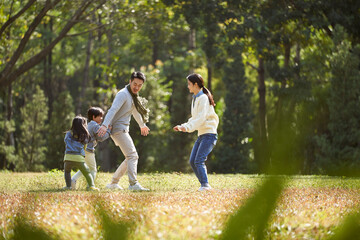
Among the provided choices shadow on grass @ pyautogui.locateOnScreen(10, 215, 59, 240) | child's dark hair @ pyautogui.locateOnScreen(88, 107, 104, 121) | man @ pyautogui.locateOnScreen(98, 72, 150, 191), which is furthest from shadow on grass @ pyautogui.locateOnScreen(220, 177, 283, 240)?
child's dark hair @ pyautogui.locateOnScreen(88, 107, 104, 121)

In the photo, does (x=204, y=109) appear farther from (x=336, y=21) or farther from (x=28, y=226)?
(x=336, y=21)

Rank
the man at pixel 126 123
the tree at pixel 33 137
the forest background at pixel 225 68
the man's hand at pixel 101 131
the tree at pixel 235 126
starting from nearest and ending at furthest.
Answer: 1. the man's hand at pixel 101 131
2. the man at pixel 126 123
3. the forest background at pixel 225 68
4. the tree at pixel 33 137
5. the tree at pixel 235 126

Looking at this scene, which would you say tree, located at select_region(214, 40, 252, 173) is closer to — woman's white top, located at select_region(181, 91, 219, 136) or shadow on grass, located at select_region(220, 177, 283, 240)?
woman's white top, located at select_region(181, 91, 219, 136)

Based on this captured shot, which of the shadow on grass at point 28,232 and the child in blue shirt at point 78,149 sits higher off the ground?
the shadow on grass at point 28,232

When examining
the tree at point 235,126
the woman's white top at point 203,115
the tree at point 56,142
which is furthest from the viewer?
the tree at point 235,126

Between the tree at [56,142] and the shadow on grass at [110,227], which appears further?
the tree at [56,142]

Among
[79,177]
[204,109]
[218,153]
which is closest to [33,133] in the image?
[218,153]

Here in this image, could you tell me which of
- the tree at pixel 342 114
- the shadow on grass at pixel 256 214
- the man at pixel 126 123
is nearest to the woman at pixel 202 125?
the man at pixel 126 123

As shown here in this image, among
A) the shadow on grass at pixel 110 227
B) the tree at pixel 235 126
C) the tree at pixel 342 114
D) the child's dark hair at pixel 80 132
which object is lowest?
the tree at pixel 235 126

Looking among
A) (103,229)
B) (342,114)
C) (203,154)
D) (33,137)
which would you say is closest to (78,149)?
(203,154)

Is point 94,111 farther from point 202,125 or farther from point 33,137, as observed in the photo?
point 33,137

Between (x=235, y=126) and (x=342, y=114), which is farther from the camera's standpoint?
(x=235, y=126)

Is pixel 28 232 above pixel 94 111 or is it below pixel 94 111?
above

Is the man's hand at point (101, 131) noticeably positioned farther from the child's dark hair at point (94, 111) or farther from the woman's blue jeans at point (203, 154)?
the woman's blue jeans at point (203, 154)
